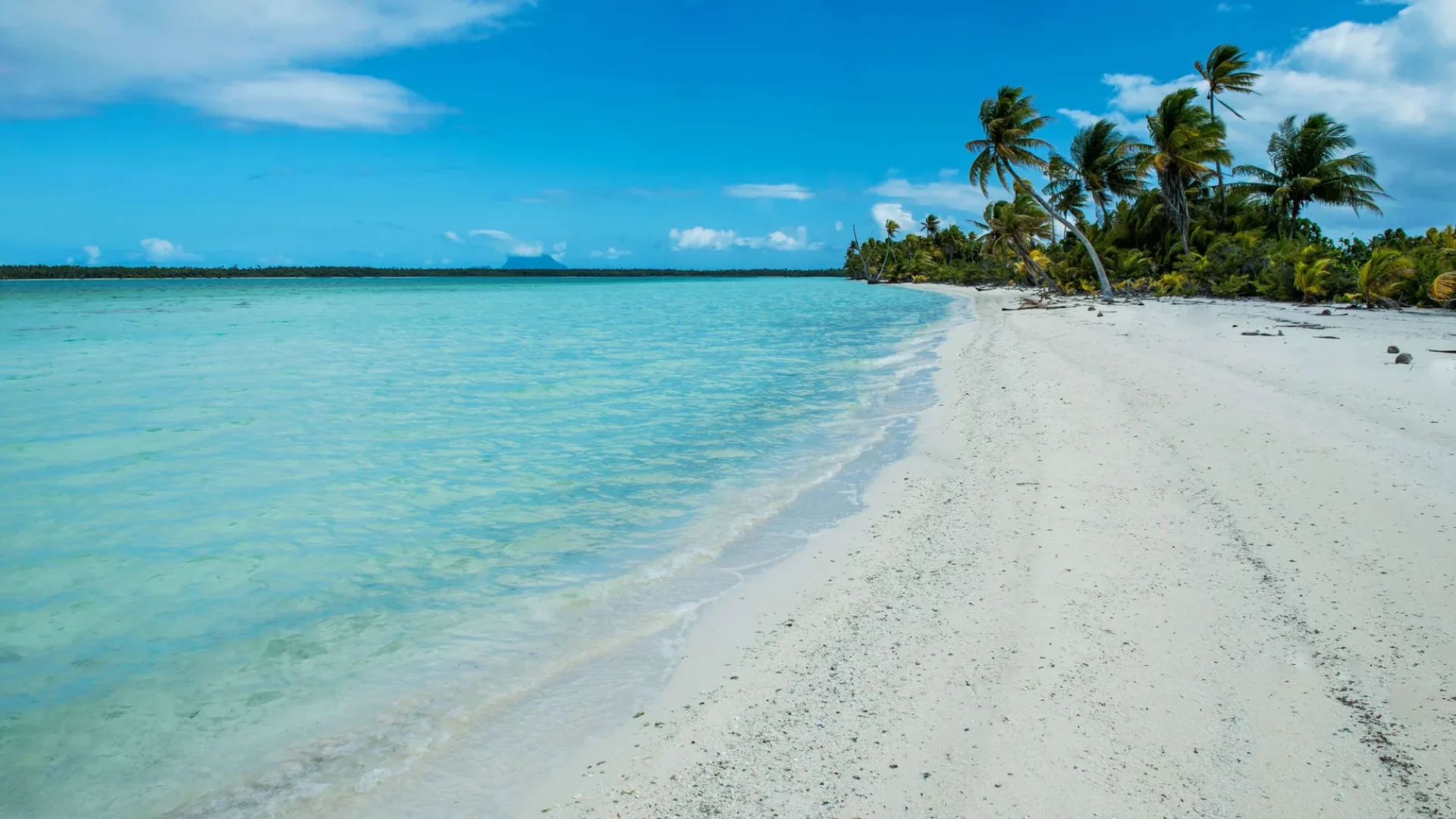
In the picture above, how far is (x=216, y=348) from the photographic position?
59.9 feet

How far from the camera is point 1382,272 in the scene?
17719 mm

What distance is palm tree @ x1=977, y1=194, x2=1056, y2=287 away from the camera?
3300 cm

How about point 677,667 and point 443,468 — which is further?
point 443,468

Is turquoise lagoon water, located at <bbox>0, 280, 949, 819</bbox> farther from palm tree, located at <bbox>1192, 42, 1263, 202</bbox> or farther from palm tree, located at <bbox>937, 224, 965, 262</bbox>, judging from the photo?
palm tree, located at <bbox>937, 224, 965, 262</bbox>

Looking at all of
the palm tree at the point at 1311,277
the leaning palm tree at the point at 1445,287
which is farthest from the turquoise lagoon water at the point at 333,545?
the palm tree at the point at 1311,277

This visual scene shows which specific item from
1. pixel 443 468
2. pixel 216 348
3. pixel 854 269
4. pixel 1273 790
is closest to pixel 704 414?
pixel 443 468

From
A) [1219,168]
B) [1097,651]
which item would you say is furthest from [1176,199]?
[1097,651]

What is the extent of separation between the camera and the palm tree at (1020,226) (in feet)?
108

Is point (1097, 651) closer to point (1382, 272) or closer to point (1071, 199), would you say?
point (1382, 272)

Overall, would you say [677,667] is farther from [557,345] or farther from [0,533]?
[557,345]

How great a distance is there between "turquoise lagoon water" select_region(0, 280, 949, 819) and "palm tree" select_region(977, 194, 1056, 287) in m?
23.9

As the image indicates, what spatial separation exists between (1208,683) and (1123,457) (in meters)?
3.50

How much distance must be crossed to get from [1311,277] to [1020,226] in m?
14.0

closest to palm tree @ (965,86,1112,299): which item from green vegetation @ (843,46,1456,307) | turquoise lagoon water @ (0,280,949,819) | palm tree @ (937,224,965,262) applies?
green vegetation @ (843,46,1456,307)
